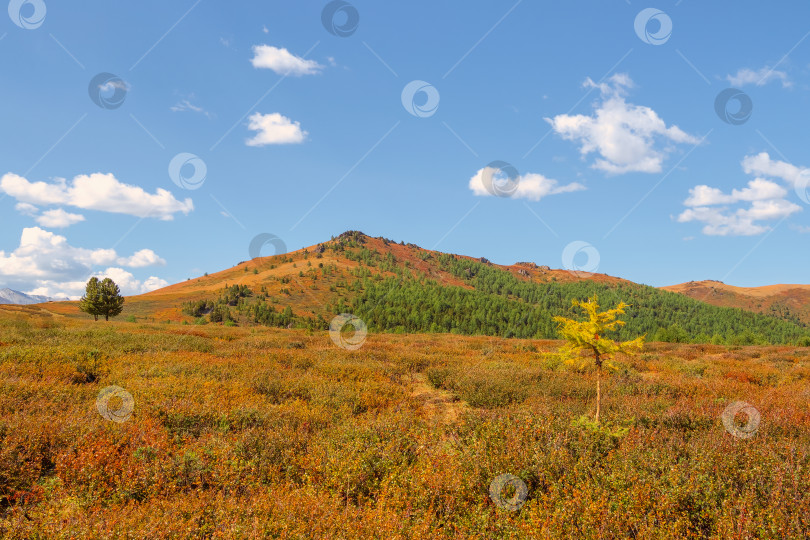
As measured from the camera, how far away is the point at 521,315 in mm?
118250

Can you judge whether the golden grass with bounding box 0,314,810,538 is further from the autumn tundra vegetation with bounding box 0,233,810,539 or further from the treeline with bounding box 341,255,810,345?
the treeline with bounding box 341,255,810,345

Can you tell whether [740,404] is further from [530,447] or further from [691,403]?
[530,447]

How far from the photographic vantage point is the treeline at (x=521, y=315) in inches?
3925

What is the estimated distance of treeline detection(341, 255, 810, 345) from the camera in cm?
9969

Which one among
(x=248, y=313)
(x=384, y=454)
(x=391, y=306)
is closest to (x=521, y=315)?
(x=391, y=306)

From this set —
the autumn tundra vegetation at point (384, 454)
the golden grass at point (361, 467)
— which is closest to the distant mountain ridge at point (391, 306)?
the autumn tundra vegetation at point (384, 454)

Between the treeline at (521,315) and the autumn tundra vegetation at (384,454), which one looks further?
the treeline at (521,315)

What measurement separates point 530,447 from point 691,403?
6.12m

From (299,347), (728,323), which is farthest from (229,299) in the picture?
(728,323)

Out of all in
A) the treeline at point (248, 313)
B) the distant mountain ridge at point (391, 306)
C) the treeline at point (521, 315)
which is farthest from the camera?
the treeline at point (521, 315)

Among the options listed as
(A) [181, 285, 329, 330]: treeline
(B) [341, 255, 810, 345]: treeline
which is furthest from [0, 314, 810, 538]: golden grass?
(A) [181, 285, 329, 330]: treeline

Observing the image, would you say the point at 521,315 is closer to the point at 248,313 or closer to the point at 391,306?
the point at 391,306

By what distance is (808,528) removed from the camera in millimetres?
3553

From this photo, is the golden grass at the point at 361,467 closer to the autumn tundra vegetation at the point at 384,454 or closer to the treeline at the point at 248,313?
the autumn tundra vegetation at the point at 384,454
